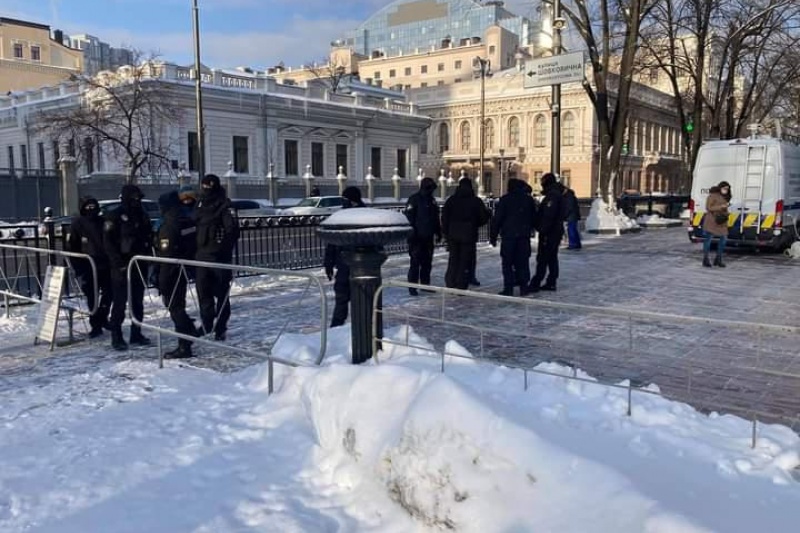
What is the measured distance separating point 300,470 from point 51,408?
229cm

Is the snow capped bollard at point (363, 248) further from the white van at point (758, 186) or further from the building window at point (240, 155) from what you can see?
the building window at point (240, 155)

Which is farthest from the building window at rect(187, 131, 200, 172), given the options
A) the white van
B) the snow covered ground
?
the snow covered ground

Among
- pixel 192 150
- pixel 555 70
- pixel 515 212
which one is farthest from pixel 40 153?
pixel 515 212

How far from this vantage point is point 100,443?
4312 mm

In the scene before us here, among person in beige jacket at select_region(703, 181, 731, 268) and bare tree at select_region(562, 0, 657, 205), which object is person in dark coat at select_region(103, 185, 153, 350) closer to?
person in beige jacket at select_region(703, 181, 731, 268)

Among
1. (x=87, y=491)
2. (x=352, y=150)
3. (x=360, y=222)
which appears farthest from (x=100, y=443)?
(x=352, y=150)

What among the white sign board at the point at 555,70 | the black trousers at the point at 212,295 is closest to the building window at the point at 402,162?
the white sign board at the point at 555,70

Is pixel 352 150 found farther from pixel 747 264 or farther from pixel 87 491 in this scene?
pixel 87 491

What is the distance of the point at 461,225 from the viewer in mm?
9758

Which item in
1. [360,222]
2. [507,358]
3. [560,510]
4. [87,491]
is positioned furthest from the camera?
[507,358]

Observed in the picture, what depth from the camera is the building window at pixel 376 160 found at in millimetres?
53219

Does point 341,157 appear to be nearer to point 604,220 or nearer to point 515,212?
point 604,220

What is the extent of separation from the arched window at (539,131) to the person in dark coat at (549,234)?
2134 inches

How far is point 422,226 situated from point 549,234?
2.03 meters
